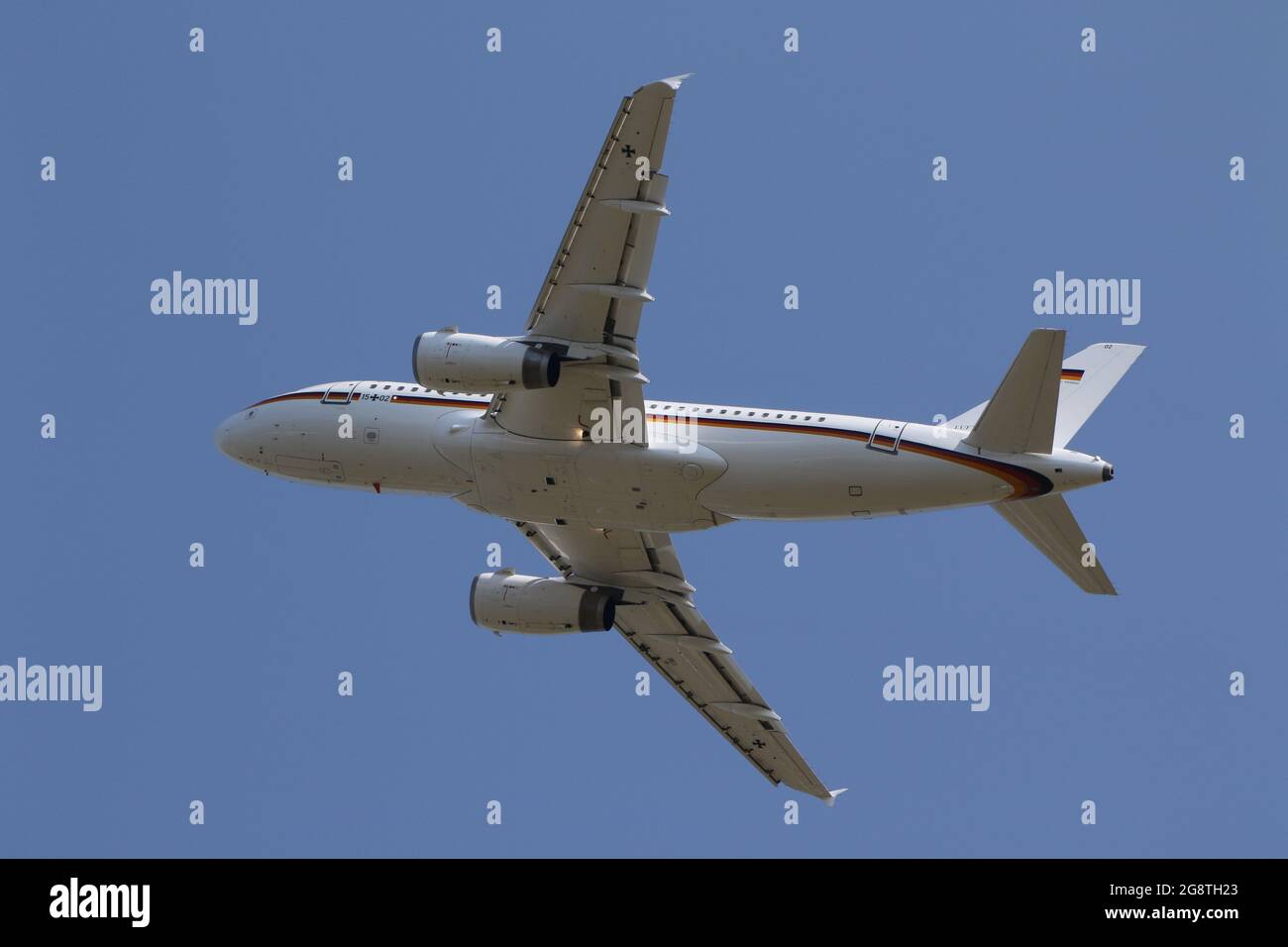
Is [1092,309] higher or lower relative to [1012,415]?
higher

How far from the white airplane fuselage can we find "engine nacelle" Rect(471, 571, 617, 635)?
147 inches

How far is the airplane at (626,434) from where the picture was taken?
38688mm

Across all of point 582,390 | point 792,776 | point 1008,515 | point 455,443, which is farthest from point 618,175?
point 792,776

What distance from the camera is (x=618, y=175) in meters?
37.9

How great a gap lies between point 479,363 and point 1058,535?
12.6 metres

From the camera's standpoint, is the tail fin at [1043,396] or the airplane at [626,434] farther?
the airplane at [626,434]

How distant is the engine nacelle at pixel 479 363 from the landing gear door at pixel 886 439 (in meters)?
6.74

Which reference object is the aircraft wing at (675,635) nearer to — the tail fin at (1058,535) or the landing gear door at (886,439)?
the landing gear door at (886,439)

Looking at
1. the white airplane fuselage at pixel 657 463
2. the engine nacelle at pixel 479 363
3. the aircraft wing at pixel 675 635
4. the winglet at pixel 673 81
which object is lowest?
the aircraft wing at pixel 675 635

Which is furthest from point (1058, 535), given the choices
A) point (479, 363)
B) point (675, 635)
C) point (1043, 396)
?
point (479, 363)

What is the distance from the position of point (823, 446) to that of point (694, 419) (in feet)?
9.89

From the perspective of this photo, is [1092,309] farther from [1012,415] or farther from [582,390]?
[582,390]

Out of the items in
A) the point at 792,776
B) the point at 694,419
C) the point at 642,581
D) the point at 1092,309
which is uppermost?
the point at 1092,309

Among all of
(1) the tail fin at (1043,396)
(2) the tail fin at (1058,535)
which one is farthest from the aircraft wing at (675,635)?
(1) the tail fin at (1043,396)
